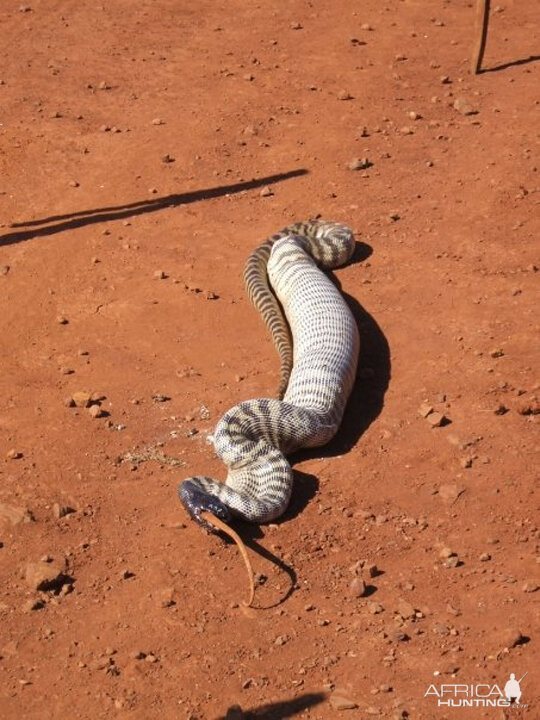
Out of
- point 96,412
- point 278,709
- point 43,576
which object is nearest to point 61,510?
point 43,576

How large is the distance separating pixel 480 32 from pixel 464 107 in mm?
1200

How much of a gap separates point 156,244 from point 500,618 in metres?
5.56

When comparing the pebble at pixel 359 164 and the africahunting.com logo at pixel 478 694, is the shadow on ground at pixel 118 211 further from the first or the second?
the africahunting.com logo at pixel 478 694

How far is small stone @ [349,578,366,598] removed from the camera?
7.02 meters

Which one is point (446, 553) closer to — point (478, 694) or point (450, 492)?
point (450, 492)

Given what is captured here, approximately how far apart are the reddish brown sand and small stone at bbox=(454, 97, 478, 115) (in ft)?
0.32

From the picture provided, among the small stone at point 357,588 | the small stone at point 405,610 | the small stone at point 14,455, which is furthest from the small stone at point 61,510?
the small stone at point 405,610

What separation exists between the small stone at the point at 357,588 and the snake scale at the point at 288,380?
0.85m

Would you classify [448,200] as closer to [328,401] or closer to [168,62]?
[328,401]

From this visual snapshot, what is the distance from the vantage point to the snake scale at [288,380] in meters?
7.71

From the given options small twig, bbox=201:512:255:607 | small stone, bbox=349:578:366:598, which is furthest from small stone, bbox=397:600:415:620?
small twig, bbox=201:512:255:607

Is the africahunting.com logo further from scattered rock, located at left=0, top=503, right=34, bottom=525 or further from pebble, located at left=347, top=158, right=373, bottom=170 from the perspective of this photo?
pebble, located at left=347, top=158, right=373, bottom=170

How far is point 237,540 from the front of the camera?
23.7ft

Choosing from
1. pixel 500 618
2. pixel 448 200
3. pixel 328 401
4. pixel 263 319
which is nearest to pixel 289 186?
pixel 448 200
